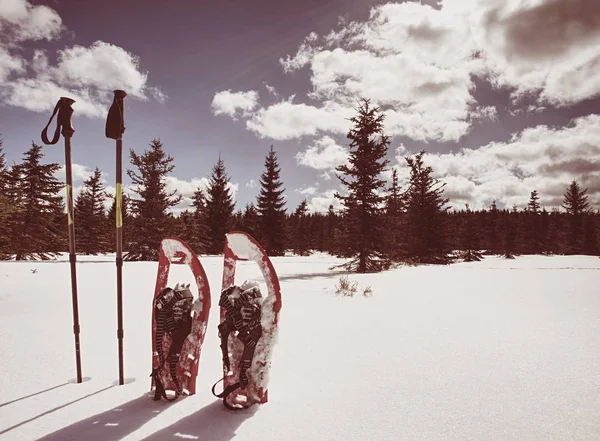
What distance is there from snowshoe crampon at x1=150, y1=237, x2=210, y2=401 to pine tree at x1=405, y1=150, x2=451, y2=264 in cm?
1938

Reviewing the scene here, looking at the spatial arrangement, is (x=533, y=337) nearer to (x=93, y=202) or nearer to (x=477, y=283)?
(x=477, y=283)

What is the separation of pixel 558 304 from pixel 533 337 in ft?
10.3

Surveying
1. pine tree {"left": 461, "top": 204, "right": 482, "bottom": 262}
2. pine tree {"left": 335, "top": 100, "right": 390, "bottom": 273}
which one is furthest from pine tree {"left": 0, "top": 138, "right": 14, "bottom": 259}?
pine tree {"left": 461, "top": 204, "right": 482, "bottom": 262}

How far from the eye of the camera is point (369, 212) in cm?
1425

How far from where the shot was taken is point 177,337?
2.69 m

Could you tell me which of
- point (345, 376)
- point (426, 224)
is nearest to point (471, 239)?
point (426, 224)

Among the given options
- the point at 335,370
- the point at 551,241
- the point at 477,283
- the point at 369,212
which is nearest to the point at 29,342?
the point at 335,370

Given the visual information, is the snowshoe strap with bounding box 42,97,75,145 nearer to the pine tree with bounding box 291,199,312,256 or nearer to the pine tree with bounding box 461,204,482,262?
the pine tree with bounding box 461,204,482,262

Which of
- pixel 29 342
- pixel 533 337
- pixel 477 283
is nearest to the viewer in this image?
pixel 29 342

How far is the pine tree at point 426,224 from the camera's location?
2012 cm

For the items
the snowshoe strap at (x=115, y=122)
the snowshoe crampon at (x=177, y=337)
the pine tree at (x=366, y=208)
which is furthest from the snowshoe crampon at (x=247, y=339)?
the pine tree at (x=366, y=208)

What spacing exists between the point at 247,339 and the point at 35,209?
26756 mm

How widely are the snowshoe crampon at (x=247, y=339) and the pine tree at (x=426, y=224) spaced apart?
19.2 metres

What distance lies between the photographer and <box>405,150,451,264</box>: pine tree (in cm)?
2012
